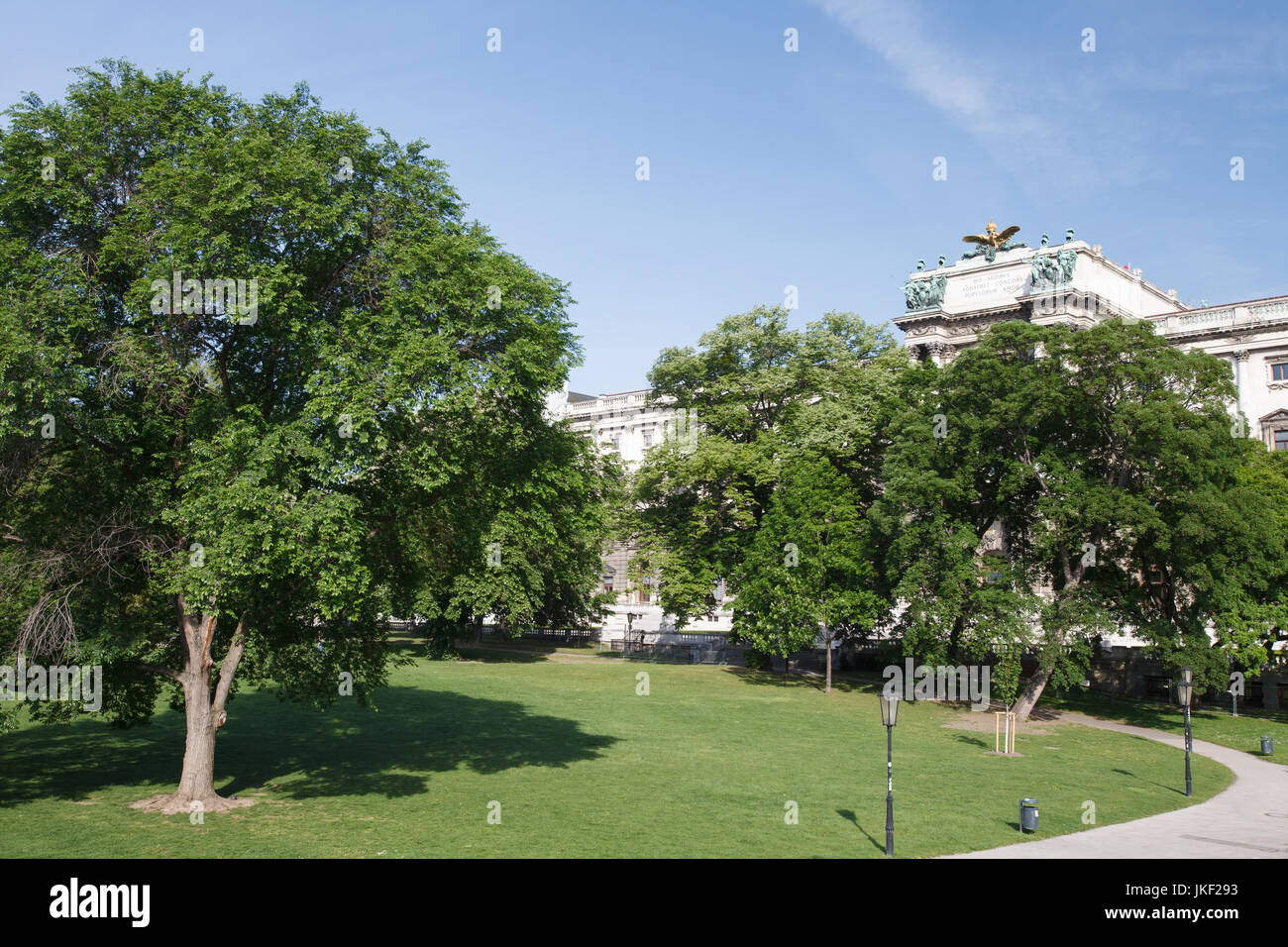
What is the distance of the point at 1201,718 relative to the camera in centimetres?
4397

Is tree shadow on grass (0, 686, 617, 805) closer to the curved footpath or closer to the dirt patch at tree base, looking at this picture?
the dirt patch at tree base

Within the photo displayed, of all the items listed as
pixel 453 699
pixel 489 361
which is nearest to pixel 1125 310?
pixel 453 699

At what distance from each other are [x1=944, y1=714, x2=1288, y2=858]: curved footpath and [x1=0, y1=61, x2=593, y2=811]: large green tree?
14225 mm

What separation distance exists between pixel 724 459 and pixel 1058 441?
57.9 feet

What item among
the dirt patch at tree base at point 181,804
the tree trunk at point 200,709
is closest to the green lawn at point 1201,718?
the dirt patch at tree base at point 181,804

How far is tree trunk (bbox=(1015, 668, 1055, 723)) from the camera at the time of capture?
4109 cm

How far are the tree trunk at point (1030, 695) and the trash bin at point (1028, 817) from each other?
69.7ft

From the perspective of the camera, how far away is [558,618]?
6994 centimetres

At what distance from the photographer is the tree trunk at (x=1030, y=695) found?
41094 millimetres

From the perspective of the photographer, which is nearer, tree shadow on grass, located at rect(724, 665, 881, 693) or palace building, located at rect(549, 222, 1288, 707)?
tree shadow on grass, located at rect(724, 665, 881, 693)

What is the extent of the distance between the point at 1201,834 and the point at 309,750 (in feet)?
78.8

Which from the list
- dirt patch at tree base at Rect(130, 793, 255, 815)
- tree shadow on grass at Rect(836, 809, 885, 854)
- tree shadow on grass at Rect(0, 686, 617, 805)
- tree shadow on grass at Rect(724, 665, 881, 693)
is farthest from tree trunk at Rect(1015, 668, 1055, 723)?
dirt patch at tree base at Rect(130, 793, 255, 815)

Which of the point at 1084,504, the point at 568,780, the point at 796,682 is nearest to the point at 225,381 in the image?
the point at 568,780

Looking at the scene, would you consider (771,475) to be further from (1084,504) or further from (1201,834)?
(1201,834)
